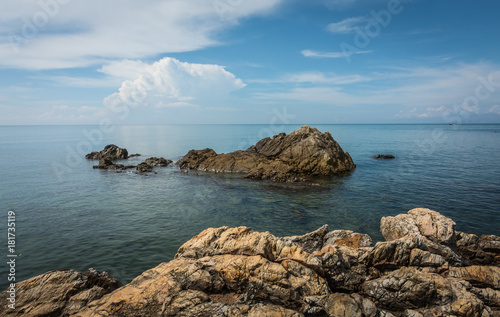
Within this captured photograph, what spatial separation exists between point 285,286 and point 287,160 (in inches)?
1571

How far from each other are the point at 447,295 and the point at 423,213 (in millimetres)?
6532

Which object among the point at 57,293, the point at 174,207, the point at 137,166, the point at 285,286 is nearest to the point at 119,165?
the point at 137,166

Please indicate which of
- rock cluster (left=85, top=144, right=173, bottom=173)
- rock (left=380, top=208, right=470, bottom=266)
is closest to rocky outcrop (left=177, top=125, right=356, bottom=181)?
rock cluster (left=85, top=144, right=173, bottom=173)

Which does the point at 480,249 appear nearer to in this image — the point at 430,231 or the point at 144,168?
the point at 430,231

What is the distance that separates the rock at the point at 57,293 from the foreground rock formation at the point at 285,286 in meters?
0.04

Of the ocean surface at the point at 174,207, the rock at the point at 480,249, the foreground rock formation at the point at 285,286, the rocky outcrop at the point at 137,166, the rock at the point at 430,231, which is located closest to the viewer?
the foreground rock formation at the point at 285,286

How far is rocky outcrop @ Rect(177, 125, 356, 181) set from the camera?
147 ft

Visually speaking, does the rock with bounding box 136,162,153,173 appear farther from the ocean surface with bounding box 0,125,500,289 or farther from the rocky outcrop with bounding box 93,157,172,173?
the ocean surface with bounding box 0,125,500,289

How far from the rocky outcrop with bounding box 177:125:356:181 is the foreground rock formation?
30324 millimetres

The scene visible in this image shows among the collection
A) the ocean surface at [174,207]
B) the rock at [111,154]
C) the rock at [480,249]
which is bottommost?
the ocean surface at [174,207]

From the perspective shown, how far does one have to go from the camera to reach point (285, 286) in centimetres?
1023

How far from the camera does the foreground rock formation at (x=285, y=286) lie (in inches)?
379

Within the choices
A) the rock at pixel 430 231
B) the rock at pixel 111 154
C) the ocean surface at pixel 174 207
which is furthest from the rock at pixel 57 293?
the rock at pixel 111 154

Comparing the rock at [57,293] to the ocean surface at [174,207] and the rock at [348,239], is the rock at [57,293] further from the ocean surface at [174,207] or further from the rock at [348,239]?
the rock at [348,239]
